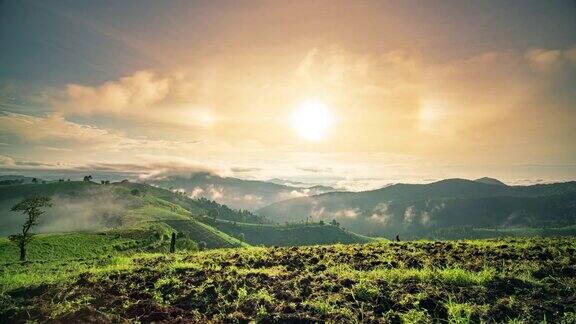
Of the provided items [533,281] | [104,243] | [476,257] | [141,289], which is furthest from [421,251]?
[104,243]

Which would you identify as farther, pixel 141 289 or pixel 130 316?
pixel 141 289

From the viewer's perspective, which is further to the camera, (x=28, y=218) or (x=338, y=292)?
(x=28, y=218)

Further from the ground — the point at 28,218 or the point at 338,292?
the point at 338,292

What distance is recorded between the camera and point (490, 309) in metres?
11.6

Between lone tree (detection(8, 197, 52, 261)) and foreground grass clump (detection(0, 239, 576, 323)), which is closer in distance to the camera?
foreground grass clump (detection(0, 239, 576, 323))

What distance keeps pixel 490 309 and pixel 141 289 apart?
598 inches

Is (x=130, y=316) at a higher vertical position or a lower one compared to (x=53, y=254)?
higher

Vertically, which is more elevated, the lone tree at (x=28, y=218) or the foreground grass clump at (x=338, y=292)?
the foreground grass clump at (x=338, y=292)

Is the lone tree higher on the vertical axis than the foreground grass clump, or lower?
lower

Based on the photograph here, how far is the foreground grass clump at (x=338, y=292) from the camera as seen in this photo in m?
11.9

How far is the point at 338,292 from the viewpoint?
47.5ft

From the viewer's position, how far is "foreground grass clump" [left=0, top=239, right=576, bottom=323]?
1193 centimetres

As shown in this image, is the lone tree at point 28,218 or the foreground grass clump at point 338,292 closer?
the foreground grass clump at point 338,292

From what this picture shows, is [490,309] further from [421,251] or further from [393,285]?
[421,251]
